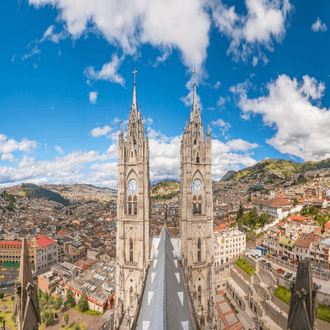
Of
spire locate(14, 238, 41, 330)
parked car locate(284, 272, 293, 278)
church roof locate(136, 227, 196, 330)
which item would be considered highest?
spire locate(14, 238, 41, 330)

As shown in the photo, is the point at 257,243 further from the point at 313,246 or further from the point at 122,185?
the point at 122,185

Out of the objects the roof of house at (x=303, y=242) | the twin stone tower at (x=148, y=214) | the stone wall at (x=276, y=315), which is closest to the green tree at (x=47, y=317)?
the twin stone tower at (x=148, y=214)

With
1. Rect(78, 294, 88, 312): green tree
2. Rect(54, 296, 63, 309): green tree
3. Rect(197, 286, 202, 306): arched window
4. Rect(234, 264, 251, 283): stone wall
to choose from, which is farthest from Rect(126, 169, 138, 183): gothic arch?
Rect(234, 264, 251, 283): stone wall

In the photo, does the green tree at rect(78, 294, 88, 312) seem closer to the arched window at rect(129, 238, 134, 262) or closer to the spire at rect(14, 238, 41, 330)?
the arched window at rect(129, 238, 134, 262)

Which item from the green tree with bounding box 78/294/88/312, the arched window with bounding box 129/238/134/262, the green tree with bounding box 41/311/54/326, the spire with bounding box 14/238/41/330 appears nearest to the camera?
the spire with bounding box 14/238/41/330

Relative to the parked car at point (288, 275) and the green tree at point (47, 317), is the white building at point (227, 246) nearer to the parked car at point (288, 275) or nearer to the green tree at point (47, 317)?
the parked car at point (288, 275)

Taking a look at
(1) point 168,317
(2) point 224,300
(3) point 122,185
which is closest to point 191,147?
(3) point 122,185
